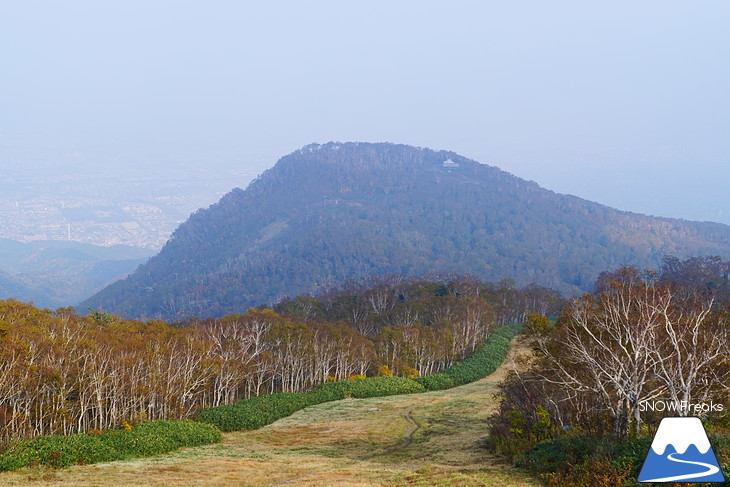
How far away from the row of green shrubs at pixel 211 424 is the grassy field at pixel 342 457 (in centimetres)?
108

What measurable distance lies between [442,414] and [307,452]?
14.7 metres

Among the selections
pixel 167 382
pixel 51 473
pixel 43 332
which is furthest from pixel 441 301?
pixel 51 473

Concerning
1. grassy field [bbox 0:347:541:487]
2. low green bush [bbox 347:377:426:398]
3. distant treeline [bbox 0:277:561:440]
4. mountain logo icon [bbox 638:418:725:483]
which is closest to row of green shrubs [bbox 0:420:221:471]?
grassy field [bbox 0:347:541:487]

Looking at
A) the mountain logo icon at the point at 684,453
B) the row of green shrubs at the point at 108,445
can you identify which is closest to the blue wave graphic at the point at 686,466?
the mountain logo icon at the point at 684,453

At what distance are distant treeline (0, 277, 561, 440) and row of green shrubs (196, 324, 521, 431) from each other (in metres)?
2.84

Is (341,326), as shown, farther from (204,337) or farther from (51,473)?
(51,473)

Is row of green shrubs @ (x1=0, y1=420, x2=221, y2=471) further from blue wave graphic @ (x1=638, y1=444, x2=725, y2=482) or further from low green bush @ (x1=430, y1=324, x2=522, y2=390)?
low green bush @ (x1=430, y1=324, x2=522, y2=390)

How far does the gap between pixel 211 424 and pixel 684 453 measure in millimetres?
35168

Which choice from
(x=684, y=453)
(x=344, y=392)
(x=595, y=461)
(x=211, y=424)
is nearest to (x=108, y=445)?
(x=211, y=424)

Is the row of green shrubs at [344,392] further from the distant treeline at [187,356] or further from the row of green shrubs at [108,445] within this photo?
the row of green shrubs at [108,445]

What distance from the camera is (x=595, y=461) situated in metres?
18.3

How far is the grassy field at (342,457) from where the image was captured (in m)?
21.6

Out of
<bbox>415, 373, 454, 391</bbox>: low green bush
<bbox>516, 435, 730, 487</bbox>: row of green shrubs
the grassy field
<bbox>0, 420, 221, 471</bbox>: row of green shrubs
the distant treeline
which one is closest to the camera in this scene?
<bbox>516, 435, 730, 487</bbox>: row of green shrubs

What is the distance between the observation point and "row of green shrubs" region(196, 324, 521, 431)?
45.5 meters
